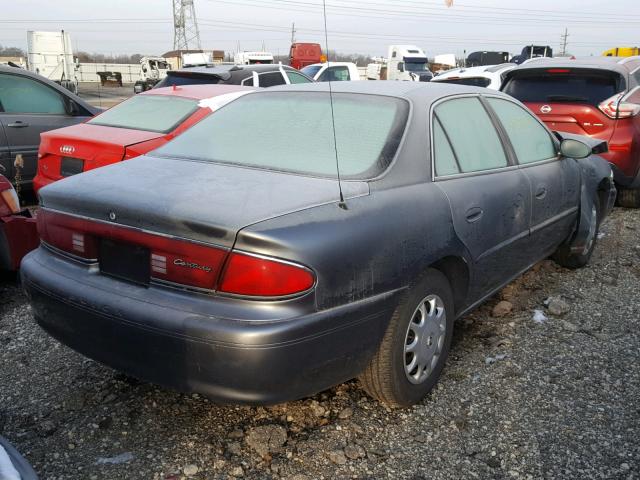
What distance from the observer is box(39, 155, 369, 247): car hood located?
7.57 feet

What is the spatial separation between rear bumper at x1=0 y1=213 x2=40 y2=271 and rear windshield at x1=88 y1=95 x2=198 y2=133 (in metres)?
1.75

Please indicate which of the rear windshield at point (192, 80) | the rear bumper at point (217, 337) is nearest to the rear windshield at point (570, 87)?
the rear windshield at point (192, 80)

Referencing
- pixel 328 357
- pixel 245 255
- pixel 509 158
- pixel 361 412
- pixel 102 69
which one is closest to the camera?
pixel 245 255

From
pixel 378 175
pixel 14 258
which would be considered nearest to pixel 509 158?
pixel 378 175

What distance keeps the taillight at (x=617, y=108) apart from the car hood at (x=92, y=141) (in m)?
4.75

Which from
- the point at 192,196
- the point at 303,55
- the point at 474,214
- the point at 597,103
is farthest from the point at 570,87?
the point at 303,55

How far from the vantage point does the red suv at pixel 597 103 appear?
6.68 m

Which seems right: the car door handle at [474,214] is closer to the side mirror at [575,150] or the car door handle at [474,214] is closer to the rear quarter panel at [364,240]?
the rear quarter panel at [364,240]

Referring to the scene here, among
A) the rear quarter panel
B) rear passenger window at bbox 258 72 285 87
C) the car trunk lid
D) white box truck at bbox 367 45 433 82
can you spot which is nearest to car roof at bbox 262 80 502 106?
the rear quarter panel

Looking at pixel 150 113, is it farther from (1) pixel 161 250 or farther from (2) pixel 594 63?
(2) pixel 594 63

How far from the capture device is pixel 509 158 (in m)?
3.76

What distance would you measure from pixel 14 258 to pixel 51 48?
96.2ft

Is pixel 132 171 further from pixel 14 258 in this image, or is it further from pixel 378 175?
pixel 14 258

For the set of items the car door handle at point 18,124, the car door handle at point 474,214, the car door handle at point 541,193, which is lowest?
the car door handle at point 541,193
